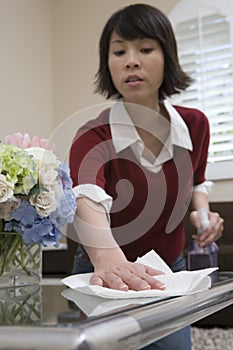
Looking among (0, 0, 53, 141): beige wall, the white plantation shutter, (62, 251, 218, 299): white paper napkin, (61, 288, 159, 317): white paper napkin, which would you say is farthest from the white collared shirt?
(0, 0, 53, 141): beige wall

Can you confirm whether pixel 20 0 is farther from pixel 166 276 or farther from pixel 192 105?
pixel 166 276

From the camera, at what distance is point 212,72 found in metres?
3.00

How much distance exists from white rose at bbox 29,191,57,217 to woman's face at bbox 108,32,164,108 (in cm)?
38

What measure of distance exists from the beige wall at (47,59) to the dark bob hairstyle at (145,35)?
194cm

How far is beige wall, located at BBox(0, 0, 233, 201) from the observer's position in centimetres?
320

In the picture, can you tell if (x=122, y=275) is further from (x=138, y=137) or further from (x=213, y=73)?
(x=213, y=73)

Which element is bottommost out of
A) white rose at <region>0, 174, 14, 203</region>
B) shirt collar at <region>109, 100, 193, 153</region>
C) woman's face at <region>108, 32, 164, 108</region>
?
white rose at <region>0, 174, 14, 203</region>

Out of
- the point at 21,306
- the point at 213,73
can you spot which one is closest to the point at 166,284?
the point at 21,306

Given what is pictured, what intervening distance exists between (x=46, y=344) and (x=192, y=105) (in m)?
2.82

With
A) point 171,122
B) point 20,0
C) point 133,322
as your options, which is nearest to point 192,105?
point 20,0

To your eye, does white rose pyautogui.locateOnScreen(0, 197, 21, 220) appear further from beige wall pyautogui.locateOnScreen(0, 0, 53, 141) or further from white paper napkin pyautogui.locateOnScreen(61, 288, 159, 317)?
beige wall pyautogui.locateOnScreen(0, 0, 53, 141)

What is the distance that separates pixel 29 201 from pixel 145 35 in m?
0.51

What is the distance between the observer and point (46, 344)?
302 mm

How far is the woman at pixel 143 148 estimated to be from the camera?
1076 millimetres
